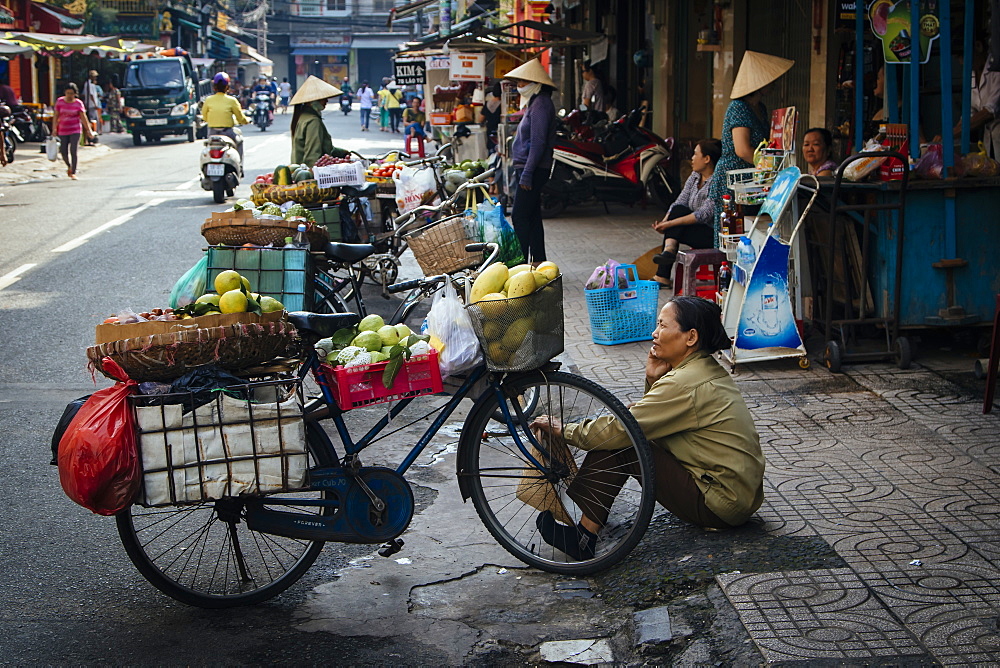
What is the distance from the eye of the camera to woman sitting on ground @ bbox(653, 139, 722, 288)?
873cm

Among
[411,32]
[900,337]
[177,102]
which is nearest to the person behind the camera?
[900,337]

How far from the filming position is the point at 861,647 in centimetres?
317

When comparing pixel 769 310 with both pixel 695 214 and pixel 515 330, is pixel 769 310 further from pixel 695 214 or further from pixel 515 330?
pixel 515 330

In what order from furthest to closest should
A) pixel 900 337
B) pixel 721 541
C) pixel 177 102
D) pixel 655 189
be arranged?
pixel 177 102 → pixel 655 189 → pixel 900 337 → pixel 721 541

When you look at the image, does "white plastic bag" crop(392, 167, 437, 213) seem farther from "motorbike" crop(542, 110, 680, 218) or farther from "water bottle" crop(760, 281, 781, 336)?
"water bottle" crop(760, 281, 781, 336)

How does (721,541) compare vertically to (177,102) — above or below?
below

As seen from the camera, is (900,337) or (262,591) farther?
(900,337)

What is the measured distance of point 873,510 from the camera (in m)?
4.33

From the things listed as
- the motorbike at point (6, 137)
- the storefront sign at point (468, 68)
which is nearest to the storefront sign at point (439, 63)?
the storefront sign at point (468, 68)

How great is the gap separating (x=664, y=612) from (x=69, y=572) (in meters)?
2.22

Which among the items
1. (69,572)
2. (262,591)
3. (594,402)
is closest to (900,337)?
(594,402)

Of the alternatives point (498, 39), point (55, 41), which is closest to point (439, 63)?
point (498, 39)

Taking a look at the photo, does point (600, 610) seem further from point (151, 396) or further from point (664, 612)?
point (151, 396)

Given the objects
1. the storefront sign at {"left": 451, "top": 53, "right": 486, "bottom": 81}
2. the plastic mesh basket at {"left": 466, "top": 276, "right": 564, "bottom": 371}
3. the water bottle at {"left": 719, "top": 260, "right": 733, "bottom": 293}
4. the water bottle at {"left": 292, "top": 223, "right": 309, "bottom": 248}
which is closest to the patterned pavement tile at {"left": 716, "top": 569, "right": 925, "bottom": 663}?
the plastic mesh basket at {"left": 466, "top": 276, "right": 564, "bottom": 371}
